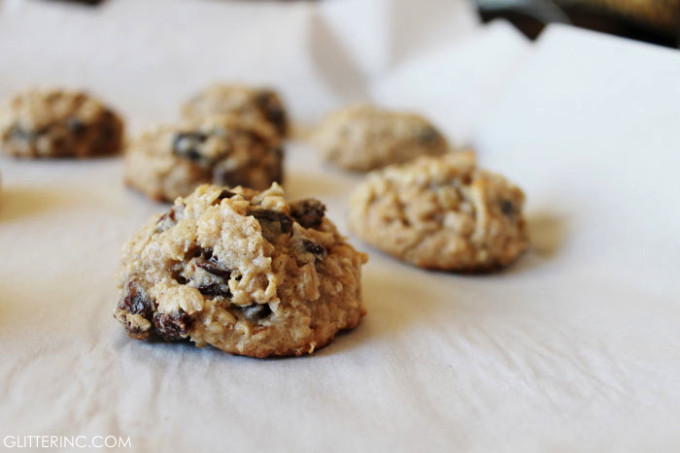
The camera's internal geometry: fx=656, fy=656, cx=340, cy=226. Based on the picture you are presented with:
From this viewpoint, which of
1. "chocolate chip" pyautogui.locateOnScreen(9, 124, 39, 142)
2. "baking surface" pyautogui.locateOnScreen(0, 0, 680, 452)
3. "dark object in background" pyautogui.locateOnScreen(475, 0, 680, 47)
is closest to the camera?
"baking surface" pyautogui.locateOnScreen(0, 0, 680, 452)


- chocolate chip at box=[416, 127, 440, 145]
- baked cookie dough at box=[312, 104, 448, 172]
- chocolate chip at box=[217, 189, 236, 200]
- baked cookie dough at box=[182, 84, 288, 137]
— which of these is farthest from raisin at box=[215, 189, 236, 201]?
baked cookie dough at box=[182, 84, 288, 137]

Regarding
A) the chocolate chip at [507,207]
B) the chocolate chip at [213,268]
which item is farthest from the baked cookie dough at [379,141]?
the chocolate chip at [213,268]

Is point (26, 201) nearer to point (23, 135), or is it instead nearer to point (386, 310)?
point (23, 135)

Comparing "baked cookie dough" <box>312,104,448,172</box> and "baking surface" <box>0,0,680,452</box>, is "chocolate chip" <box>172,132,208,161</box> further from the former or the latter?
"baked cookie dough" <box>312,104,448,172</box>

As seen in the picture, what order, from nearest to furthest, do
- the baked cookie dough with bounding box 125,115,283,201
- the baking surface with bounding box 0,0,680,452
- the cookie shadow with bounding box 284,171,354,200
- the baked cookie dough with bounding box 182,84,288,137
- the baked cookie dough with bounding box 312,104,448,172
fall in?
the baking surface with bounding box 0,0,680,452
the baked cookie dough with bounding box 125,115,283,201
the cookie shadow with bounding box 284,171,354,200
the baked cookie dough with bounding box 312,104,448,172
the baked cookie dough with bounding box 182,84,288,137

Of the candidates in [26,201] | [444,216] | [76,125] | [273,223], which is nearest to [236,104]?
[76,125]

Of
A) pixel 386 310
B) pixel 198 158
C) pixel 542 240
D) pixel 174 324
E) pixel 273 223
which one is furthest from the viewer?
pixel 198 158

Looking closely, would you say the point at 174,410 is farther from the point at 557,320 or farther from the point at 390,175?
the point at 390,175

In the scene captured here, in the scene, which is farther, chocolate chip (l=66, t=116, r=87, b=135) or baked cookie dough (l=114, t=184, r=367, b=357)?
chocolate chip (l=66, t=116, r=87, b=135)
